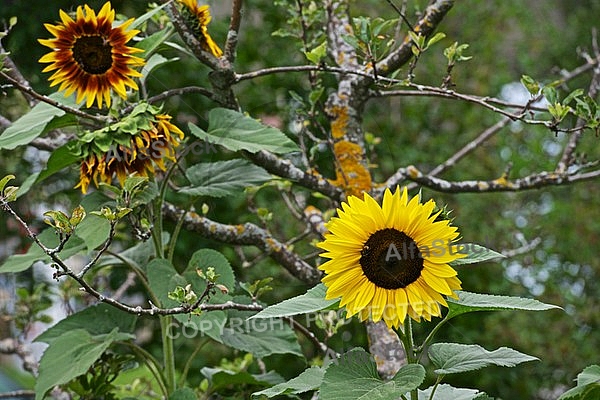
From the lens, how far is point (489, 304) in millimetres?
734

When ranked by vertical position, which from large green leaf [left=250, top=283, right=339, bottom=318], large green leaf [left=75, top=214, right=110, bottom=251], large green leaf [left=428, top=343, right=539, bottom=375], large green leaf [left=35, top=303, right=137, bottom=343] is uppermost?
large green leaf [left=75, top=214, right=110, bottom=251]

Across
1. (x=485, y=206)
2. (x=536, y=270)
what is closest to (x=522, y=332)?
(x=536, y=270)

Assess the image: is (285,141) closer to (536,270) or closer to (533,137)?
(536,270)

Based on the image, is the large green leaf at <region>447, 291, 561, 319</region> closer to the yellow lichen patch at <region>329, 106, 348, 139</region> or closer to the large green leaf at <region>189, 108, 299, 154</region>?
the large green leaf at <region>189, 108, 299, 154</region>

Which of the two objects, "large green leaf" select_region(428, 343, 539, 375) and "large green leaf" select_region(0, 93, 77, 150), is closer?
"large green leaf" select_region(428, 343, 539, 375)

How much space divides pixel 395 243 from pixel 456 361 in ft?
0.42

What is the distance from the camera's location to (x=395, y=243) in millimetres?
750

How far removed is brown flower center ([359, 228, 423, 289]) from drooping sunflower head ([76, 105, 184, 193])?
0.30m

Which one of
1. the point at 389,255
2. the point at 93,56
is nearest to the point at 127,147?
the point at 93,56

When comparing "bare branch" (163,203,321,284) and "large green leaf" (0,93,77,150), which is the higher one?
"large green leaf" (0,93,77,150)

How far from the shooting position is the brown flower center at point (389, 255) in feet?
2.47

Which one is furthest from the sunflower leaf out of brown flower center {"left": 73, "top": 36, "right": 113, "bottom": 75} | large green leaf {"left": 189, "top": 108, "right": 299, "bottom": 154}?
brown flower center {"left": 73, "top": 36, "right": 113, "bottom": 75}

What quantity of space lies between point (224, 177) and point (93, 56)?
9.1 inches

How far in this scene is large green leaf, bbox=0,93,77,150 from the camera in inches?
37.0
